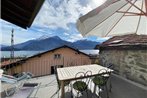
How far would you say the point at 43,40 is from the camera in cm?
5253

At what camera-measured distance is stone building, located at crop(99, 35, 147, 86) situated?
5.04m

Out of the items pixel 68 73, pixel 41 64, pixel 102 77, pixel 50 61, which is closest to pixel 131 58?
pixel 102 77

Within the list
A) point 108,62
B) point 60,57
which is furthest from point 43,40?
point 108,62

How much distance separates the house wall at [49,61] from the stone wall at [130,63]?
3700 millimetres

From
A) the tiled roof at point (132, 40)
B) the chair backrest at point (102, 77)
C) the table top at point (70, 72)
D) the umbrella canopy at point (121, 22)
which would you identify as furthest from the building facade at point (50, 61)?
the umbrella canopy at point (121, 22)

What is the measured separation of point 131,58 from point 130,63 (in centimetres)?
19

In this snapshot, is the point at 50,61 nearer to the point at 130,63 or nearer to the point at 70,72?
the point at 130,63

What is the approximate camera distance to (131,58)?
5.68 m

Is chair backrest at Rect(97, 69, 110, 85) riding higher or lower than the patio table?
lower

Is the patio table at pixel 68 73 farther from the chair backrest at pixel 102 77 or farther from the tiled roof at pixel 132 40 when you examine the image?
the tiled roof at pixel 132 40

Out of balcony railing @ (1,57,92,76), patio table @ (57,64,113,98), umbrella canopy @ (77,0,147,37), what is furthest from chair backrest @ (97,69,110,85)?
balcony railing @ (1,57,92,76)

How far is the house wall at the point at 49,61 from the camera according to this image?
36.1 ft

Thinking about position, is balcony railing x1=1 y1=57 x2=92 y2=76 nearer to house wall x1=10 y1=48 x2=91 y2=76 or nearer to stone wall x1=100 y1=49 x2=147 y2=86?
house wall x1=10 y1=48 x2=91 y2=76

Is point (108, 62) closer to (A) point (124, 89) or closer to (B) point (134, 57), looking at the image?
(B) point (134, 57)
